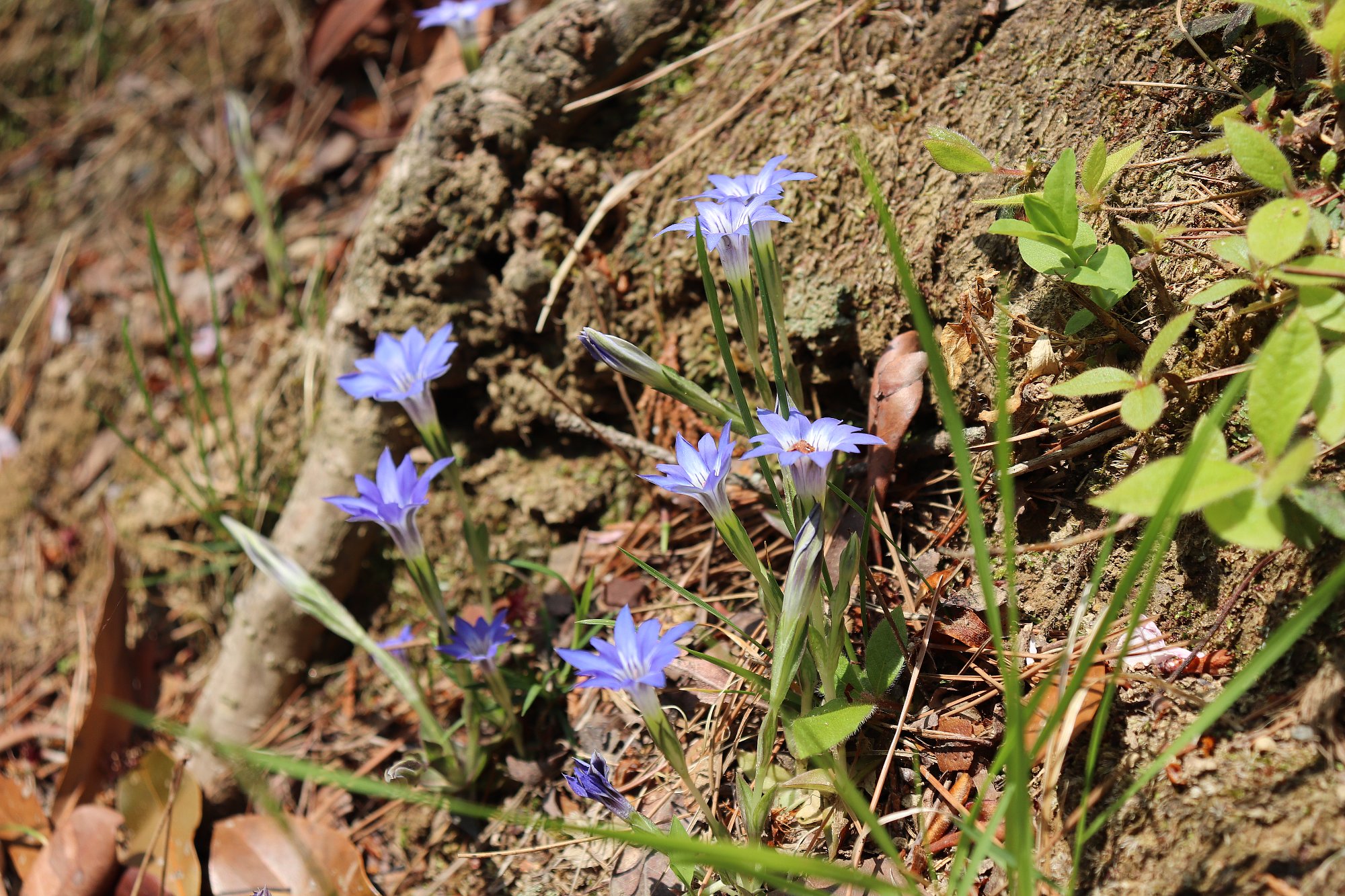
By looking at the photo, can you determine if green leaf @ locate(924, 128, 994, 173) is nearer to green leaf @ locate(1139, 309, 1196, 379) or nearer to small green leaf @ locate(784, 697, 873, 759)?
green leaf @ locate(1139, 309, 1196, 379)

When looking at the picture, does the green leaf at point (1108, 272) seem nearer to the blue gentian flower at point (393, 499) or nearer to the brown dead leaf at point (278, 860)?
the blue gentian flower at point (393, 499)

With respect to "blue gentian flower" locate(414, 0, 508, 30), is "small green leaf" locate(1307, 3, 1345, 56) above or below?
below

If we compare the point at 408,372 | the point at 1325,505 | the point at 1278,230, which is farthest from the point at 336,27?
the point at 1325,505

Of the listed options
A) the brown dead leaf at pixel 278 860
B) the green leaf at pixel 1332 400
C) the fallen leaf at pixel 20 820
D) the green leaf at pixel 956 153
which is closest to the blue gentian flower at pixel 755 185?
the green leaf at pixel 956 153

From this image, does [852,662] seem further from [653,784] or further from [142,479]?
[142,479]

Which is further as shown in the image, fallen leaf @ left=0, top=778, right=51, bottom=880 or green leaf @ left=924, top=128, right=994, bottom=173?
fallen leaf @ left=0, top=778, right=51, bottom=880

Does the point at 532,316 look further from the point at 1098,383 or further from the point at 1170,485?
the point at 1170,485

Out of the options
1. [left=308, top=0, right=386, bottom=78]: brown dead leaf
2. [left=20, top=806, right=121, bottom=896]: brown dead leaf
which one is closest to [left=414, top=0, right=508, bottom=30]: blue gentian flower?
[left=308, top=0, right=386, bottom=78]: brown dead leaf

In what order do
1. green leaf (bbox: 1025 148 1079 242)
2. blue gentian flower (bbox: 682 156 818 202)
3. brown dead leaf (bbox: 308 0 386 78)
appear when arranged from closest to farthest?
green leaf (bbox: 1025 148 1079 242), blue gentian flower (bbox: 682 156 818 202), brown dead leaf (bbox: 308 0 386 78)
